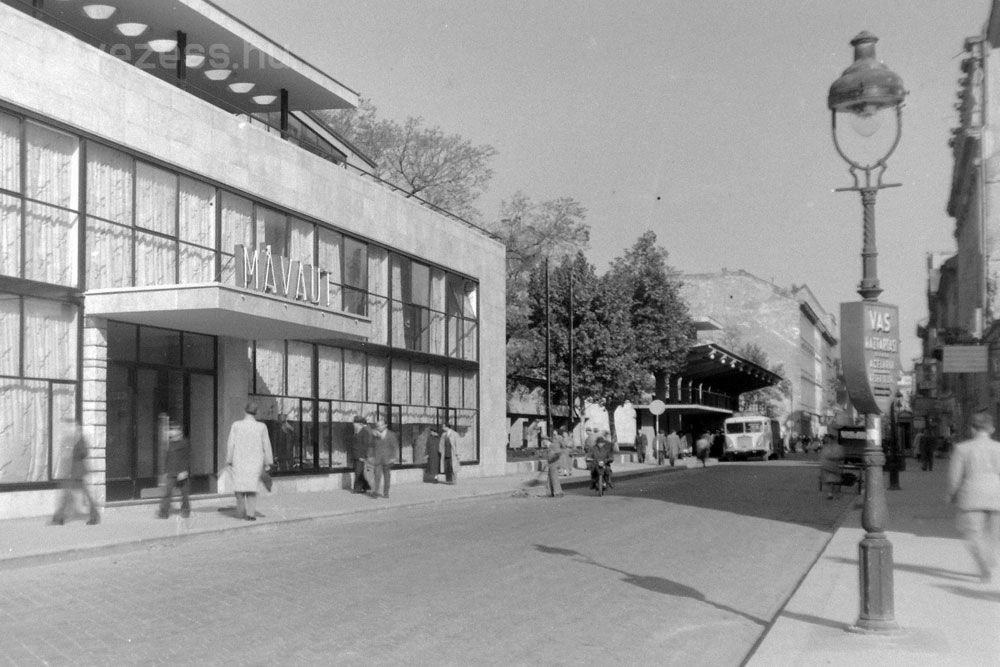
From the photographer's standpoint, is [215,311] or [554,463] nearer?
[215,311]

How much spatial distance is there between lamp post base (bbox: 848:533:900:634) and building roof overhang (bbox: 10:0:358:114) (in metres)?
17.7

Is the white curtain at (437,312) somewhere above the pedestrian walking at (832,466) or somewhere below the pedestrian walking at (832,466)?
above

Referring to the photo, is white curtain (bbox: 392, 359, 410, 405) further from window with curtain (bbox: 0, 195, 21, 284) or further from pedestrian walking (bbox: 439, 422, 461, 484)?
window with curtain (bbox: 0, 195, 21, 284)

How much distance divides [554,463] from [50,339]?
41.5ft

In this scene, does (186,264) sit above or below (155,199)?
below

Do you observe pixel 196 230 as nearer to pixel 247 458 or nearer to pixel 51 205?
pixel 51 205

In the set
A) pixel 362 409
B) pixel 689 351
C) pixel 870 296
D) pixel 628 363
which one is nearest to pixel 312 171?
pixel 362 409

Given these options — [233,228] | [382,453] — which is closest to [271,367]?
[382,453]

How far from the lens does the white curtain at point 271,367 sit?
84.7ft

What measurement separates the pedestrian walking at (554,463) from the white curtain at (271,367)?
639 centimetres

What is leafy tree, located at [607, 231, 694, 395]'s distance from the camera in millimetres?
59938

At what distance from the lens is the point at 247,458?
1869 centimetres

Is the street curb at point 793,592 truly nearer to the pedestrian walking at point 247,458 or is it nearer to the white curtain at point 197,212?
the pedestrian walking at point 247,458

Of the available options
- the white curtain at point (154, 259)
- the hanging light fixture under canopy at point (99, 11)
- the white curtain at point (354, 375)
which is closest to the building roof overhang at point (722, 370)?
the white curtain at point (354, 375)
